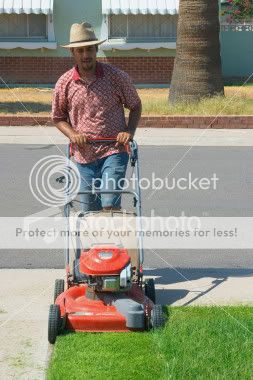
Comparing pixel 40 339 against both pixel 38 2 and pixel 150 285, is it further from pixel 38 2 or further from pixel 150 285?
pixel 38 2

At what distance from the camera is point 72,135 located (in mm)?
7410

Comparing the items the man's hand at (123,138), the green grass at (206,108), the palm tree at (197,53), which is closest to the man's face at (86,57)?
the man's hand at (123,138)

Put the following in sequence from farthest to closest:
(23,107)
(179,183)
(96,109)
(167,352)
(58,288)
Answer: (23,107) < (179,183) < (96,109) < (58,288) < (167,352)

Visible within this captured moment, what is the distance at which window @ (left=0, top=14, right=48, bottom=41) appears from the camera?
2953cm

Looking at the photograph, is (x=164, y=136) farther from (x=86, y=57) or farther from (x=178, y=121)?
(x=86, y=57)

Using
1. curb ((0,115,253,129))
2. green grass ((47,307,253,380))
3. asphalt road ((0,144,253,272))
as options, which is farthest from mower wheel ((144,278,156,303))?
curb ((0,115,253,129))

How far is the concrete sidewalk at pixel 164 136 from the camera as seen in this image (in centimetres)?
1744

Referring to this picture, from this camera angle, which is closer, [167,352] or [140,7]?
[167,352]

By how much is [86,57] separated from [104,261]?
1.71 metres

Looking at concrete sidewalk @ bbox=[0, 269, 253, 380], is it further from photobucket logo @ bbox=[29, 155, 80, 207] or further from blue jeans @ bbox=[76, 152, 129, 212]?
photobucket logo @ bbox=[29, 155, 80, 207]

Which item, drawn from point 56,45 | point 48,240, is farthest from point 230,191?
point 56,45

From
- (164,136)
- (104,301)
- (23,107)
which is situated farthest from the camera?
(23,107)

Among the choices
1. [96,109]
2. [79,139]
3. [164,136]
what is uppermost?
[96,109]

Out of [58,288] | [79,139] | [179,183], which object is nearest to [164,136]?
[179,183]
